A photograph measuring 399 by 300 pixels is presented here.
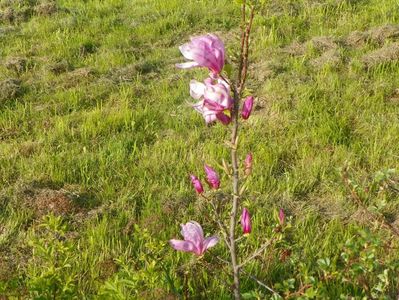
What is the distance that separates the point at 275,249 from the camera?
3295 mm

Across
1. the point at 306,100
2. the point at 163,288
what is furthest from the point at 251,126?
the point at 163,288

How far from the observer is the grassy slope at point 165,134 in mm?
3461

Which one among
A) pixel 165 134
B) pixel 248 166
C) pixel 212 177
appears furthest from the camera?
pixel 165 134

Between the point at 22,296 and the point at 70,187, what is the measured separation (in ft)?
4.55

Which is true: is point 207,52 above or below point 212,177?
above

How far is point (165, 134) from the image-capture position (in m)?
4.93

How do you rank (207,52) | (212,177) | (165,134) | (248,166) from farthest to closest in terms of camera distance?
(165,134)
(212,177)
(248,166)
(207,52)

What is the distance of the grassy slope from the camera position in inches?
136

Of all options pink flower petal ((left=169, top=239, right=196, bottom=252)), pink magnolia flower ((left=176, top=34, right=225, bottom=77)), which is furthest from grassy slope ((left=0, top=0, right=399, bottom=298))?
pink magnolia flower ((left=176, top=34, right=225, bottom=77))

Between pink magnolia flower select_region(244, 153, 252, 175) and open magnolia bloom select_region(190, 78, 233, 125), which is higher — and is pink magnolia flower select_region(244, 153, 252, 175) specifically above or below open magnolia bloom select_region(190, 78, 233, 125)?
below

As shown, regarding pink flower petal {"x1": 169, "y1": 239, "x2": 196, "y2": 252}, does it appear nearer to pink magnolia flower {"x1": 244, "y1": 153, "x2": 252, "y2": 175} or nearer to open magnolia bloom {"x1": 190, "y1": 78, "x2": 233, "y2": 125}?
pink magnolia flower {"x1": 244, "y1": 153, "x2": 252, "y2": 175}

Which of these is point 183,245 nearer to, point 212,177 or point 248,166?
point 212,177

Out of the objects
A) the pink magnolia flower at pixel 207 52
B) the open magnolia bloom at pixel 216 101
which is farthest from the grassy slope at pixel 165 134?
the pink magnolia flower at pixel 207 52

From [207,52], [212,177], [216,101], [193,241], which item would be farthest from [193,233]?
[207,52]
